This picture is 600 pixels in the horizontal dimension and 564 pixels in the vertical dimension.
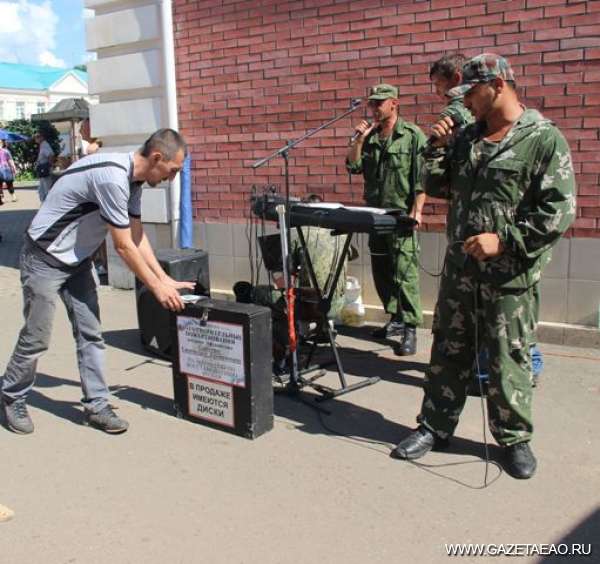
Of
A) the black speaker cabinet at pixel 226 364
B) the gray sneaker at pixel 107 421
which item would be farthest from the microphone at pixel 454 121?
the gray sneaker at pixel 107 421

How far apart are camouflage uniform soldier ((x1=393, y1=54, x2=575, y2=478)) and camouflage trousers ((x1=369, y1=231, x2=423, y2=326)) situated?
183 centimetres

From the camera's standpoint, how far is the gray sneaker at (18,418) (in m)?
4.02

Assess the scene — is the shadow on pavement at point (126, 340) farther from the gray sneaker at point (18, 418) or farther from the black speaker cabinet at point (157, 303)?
the gray sneaker at point (18, 418)

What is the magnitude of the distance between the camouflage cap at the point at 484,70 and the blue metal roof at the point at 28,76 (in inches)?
1999

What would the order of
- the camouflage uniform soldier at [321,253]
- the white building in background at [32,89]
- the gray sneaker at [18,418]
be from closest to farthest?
the gray sneaker at [18,418]
the camouflage uniform soldier at [321,253]
the white building in background at [32,89]

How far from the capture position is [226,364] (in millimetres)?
3850

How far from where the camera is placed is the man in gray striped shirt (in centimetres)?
364

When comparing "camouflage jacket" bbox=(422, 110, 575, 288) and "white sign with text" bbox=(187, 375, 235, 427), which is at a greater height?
"camouflage jacket" bbox=(422, 110, 575, 288)

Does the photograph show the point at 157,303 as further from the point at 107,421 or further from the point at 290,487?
the point at 290,487

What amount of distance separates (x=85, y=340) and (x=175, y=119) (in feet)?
12.1

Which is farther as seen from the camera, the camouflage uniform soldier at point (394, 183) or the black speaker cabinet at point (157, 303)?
the black speaker cabinet at point (157, 303)

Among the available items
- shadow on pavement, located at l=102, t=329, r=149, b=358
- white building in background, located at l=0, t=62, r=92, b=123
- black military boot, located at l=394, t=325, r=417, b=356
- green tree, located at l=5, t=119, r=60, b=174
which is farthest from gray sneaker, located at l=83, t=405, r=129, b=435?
white building in background, located at l=0, t=62, r=92, b=123

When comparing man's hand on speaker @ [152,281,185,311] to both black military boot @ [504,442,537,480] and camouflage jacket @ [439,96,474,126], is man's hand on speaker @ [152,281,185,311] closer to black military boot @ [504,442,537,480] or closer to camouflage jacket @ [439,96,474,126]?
camouflage jacket @ [439,96,474,126]

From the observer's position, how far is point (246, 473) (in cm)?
348
